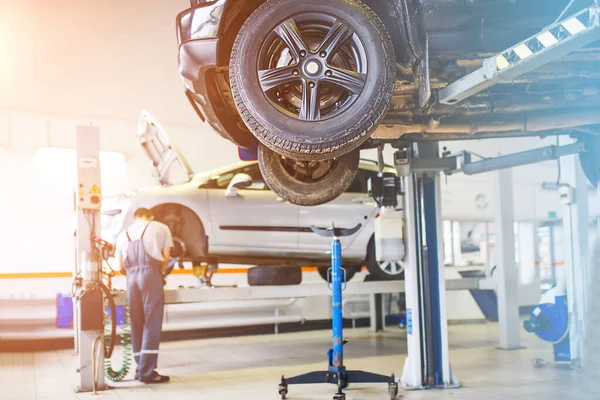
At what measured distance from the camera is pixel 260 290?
5406mm

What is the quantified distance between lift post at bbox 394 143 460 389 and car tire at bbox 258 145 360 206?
547 millimetres

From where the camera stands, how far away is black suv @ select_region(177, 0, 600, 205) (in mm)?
2662

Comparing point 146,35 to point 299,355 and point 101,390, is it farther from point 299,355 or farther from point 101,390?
point 299,355

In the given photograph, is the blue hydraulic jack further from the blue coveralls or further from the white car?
the white car

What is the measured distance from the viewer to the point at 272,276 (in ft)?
19.8

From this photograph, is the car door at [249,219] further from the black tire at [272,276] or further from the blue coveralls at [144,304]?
the blue coveralls at [144,304]

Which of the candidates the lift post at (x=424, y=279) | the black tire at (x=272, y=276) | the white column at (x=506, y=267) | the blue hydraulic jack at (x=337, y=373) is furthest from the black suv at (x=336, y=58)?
the white column at (x=506, y=267)

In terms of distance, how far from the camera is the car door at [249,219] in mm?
5945

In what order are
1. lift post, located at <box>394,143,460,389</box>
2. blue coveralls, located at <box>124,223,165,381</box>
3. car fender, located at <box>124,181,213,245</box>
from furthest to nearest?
car fender, located at <box>124,181,213,245</box>
blue coveralls, located at <box>124,223,165,381</box>
lift post, located at <box>394,143,460,389</box>

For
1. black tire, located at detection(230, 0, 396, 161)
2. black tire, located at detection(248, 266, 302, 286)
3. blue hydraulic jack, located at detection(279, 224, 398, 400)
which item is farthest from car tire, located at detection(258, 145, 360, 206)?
black tire, located at detection(248, 266, 302, 286)

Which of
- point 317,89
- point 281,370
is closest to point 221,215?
point 281,370

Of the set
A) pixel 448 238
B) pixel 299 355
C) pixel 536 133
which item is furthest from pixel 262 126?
pixel 448 238

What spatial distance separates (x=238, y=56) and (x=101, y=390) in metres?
3.30

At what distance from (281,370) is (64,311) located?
11.3 feet
